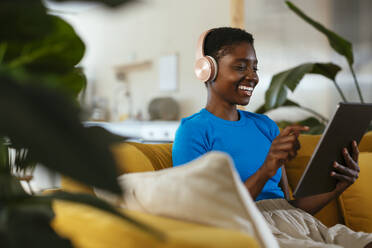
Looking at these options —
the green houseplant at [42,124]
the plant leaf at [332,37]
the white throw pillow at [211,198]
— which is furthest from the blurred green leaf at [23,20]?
the plant leaf at [332,37]

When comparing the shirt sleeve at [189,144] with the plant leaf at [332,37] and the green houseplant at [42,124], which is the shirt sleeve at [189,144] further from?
the plant leaf at [332,37]

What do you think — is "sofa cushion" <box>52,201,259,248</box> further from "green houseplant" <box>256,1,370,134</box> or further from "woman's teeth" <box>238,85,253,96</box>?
"green houseplant" <box>256,1,370,134</box>

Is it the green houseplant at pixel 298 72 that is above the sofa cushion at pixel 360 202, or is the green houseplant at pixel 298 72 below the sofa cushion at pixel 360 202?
above

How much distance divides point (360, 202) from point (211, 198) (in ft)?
3.80

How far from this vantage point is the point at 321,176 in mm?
1198

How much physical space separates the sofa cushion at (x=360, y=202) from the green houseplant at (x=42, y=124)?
1.38 meters

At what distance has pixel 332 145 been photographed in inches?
46.0

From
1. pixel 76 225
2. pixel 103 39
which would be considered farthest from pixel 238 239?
pixel 103 39

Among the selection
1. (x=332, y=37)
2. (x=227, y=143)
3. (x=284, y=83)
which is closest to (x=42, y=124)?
(x=227, y=143)

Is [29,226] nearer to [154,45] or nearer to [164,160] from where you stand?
[164,160]

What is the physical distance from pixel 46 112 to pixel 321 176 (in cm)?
106

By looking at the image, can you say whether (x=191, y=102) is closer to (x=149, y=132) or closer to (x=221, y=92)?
(x=149, y=132)

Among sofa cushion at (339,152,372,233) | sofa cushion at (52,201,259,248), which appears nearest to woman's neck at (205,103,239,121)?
sofa cushion at (339,152,372,233)

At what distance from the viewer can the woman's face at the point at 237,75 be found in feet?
4.67
